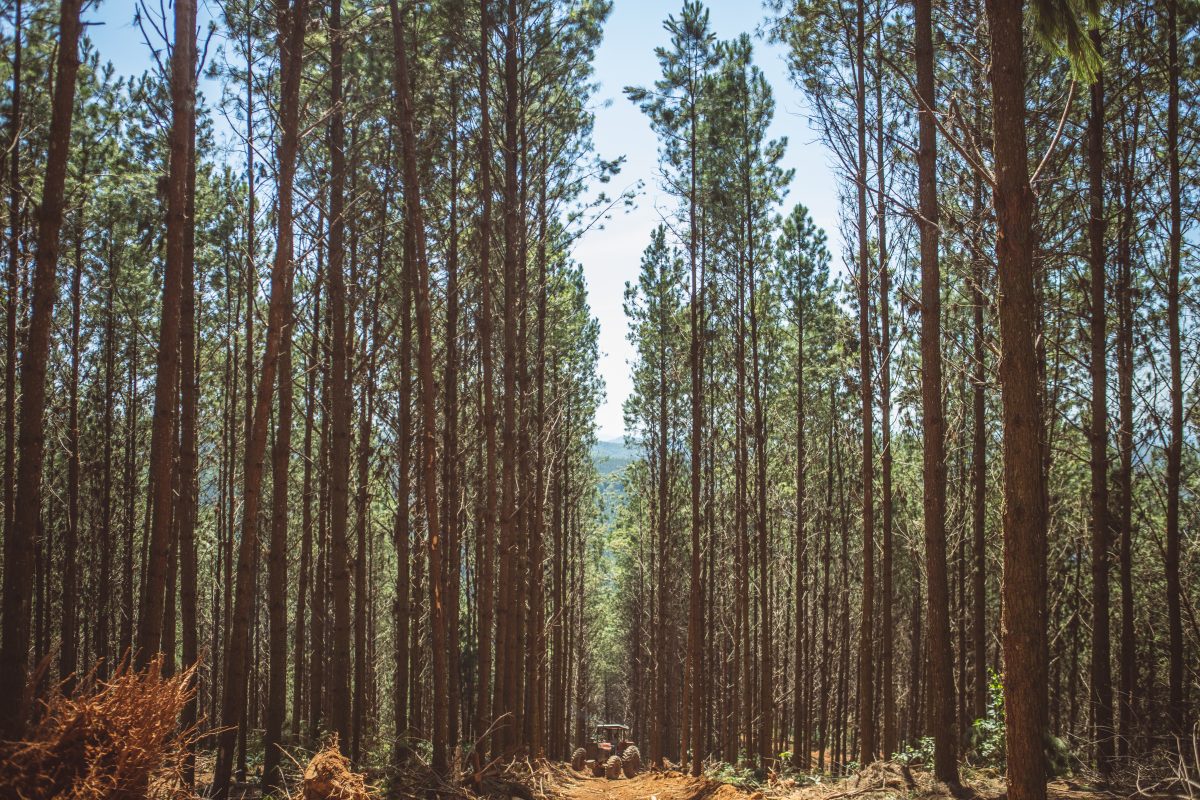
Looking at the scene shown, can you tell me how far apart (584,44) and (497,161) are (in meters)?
2.26

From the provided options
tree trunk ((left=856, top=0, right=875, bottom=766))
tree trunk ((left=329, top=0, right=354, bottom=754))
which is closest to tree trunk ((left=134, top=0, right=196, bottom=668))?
tree trunk ((left=329, top=0, right=354, bottom=754))

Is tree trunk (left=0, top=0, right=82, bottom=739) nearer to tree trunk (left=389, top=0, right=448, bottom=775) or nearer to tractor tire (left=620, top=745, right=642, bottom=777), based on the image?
tree trunk (left=389, top=0, right=448, bottom=775)

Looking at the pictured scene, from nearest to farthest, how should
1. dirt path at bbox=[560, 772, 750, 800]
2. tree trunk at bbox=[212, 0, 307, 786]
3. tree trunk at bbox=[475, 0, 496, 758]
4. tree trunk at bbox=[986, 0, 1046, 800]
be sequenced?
tree trunk at bbox=[986, 0, 1046, 800]
tree trunk at bbox=[212, 0, 307, 786]
dirt path at bbox=[560, 772, 750, 800]
tree trunk at bbox=[475, 0, 496, 758]

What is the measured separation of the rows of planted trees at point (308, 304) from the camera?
6.76 metres

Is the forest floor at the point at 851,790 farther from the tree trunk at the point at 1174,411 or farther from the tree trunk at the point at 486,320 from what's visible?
the tree trunk at the point at 1174,411

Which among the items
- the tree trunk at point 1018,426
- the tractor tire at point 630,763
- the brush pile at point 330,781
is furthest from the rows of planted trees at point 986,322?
the brush pile at point 330,781

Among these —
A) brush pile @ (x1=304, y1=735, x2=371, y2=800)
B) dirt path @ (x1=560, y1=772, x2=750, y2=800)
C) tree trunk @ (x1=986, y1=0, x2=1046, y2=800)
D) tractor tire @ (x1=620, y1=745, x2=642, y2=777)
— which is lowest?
tractor tire @ (x1=620, y1=745, x2=642, y2=777)

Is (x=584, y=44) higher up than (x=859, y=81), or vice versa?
(x=584, y=44)

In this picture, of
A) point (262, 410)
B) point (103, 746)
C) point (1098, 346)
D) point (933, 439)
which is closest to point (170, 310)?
point (262, 410)

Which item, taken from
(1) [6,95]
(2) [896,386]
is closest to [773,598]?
(2) [896,386]

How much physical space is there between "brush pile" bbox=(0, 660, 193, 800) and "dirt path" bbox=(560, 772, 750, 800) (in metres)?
6.92

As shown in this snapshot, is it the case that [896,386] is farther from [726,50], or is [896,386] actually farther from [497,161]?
[497,161]

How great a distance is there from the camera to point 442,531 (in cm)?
1716

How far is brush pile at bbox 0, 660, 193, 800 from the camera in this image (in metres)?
4.00
